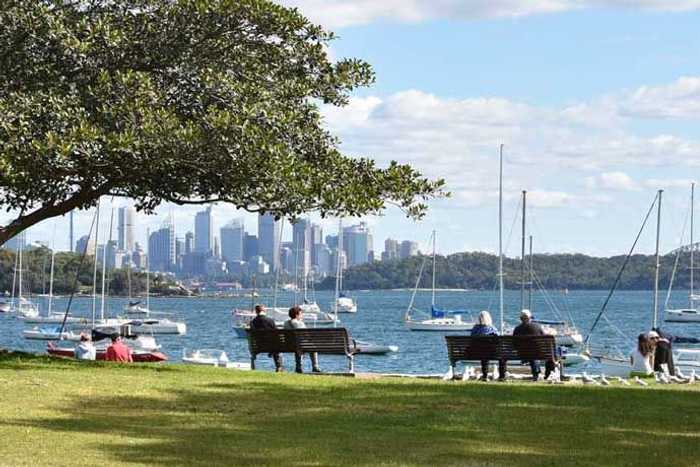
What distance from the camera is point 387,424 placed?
13969 millimetres

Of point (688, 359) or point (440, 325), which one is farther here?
point (440, 325)

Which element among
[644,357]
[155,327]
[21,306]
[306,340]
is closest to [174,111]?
[306,340]

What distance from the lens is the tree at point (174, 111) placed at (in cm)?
1764

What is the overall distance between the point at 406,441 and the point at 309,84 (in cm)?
889

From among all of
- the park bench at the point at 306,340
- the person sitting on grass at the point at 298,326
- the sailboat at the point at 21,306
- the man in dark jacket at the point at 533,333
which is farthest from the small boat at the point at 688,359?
the sailboat at the point at 21,306

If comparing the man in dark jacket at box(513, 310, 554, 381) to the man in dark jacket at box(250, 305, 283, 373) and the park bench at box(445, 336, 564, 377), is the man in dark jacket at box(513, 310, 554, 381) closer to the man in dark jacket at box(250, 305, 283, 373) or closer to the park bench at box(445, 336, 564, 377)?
the park bench at box(445, 336, 564, 377)

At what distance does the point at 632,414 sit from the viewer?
15.0m

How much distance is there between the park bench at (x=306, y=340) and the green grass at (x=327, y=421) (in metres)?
2.63

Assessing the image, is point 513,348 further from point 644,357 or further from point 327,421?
point 327,421

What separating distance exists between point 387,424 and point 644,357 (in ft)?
35.4

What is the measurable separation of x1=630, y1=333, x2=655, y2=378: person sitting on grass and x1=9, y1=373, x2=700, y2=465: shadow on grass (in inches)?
228

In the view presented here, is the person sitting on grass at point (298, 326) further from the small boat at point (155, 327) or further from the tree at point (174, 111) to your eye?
the small boat at point (155, 327)

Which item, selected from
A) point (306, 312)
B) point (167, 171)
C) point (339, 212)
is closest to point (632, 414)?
point (339, 212)

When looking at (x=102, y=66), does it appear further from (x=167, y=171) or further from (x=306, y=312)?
(x=306, y=312)
